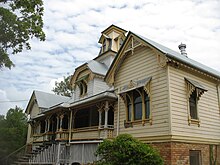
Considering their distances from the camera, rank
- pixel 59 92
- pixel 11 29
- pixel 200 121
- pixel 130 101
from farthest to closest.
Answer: pixel 59 92, pixel 130 101, pixel 200 121, pixel 11 29

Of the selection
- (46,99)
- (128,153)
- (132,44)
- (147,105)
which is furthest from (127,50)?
(46,99)

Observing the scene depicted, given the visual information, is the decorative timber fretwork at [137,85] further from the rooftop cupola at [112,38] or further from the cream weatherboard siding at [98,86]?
the rooftop cupola at [112,38]

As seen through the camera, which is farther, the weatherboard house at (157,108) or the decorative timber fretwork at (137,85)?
the decorative timber fretwork at (137,85)

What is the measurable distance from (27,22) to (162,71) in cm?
766

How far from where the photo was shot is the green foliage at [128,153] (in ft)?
34.6

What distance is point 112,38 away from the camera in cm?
2628

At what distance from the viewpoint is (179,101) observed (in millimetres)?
12766

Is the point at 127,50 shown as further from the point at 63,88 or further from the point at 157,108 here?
the point at 63,88

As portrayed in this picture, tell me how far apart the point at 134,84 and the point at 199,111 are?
4.20m

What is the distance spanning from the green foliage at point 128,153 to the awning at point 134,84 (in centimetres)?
379

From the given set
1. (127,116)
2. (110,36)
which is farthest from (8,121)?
(127,116)

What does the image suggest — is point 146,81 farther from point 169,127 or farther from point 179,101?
point 169,127

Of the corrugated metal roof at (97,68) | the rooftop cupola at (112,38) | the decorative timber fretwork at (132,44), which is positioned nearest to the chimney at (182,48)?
the rooftop cupola at (112,38)

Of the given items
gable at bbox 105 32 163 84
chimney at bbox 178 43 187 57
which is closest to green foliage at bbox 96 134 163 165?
gable at bbox 105 32 163 84
